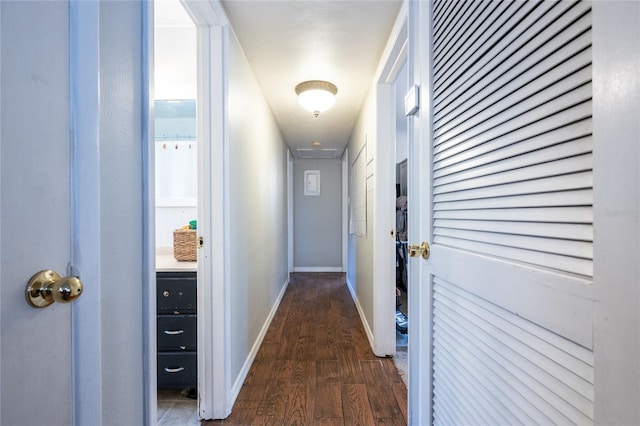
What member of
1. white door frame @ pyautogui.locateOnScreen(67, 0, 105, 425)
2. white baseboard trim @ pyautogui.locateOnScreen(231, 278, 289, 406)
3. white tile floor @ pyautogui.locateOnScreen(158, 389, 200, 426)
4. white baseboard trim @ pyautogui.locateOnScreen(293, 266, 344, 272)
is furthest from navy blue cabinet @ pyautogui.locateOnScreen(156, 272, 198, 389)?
white baseboard trim @ pyautogui.locateOnScreen(293, 266, 344, 272)

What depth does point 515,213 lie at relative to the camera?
659mm

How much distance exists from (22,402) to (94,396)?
0.48 feet

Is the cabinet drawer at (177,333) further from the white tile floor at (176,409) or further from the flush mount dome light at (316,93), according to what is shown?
the flush mount dome light at (316,93)

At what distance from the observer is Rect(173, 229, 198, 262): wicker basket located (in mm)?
1921

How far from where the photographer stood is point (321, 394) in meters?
1.78

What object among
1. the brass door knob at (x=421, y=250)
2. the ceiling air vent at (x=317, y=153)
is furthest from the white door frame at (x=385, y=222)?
the ceiling air vent at (x=317, y=153)

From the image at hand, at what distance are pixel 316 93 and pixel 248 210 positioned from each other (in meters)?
1.12

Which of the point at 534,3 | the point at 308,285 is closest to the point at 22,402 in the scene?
the point at 534,3

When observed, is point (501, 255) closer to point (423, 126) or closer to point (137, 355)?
point (423, 126)

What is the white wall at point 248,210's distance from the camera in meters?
1.75

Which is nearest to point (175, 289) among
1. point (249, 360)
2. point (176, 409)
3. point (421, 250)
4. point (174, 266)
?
point (174, 266)

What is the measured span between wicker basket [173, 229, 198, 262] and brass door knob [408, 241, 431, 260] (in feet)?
4.59

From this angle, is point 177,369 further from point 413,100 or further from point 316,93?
point 316,93

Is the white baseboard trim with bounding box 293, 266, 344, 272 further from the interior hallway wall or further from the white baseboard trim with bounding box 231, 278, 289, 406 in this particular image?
the white baseboard trim with bounding box 231, 278, 289, 406
